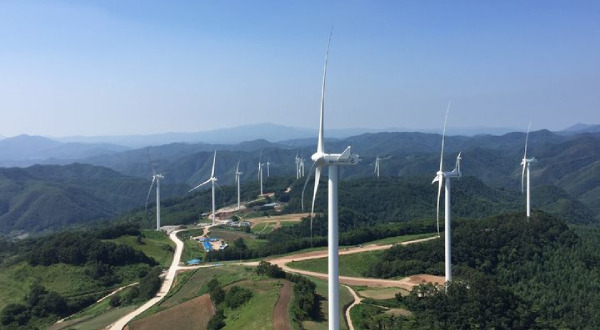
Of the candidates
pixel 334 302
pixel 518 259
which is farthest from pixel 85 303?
pixel 518 259

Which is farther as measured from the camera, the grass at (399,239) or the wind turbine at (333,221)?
the grass at (399,239)

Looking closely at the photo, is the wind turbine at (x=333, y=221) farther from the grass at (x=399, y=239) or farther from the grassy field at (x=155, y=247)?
the grass at (x=399, y=239)

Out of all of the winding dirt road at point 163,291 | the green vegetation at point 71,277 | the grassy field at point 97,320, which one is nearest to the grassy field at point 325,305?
the winding dirt road at point 163,291

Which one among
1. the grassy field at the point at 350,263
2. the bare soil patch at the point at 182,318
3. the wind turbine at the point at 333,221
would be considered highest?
the wind turbine at the point at 333,221

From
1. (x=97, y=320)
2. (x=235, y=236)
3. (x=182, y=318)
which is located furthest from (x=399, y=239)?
(x=97, y=320)

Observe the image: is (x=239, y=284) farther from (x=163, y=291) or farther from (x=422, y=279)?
(x=422, y=279)

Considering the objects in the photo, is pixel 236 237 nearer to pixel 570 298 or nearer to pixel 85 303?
pixel 85 303
